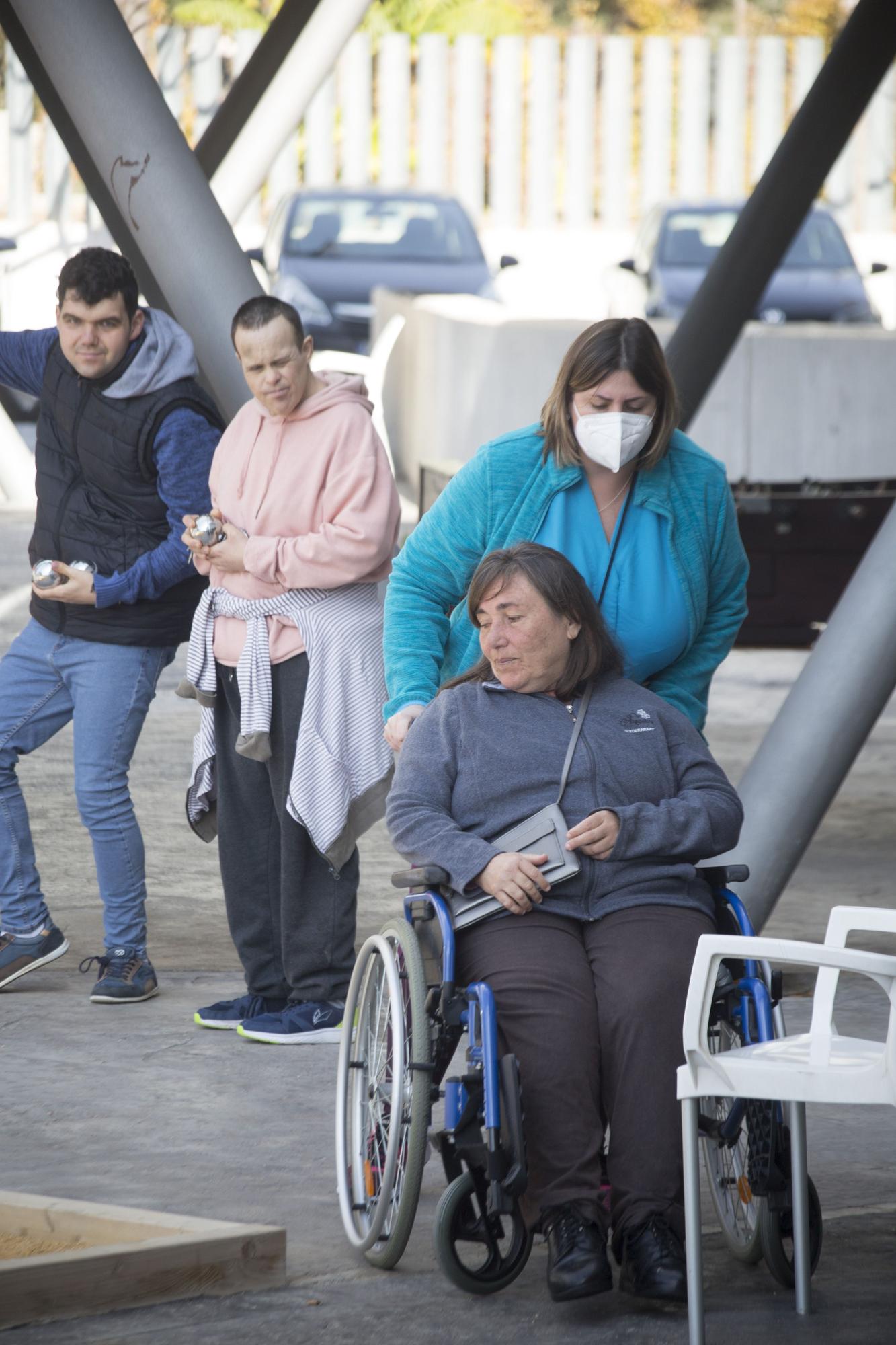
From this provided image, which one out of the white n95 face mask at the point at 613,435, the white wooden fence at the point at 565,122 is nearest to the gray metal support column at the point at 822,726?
the white n95 face mask at the point at 613,435

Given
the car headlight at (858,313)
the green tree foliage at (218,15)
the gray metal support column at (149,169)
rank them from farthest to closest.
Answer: the green tree foliage at (218,15)
the car headlight at (858,313)
the gray metal support column at (149,169)

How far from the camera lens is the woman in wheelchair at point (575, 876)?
3.77 metres

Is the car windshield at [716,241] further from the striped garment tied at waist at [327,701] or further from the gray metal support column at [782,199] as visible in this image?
the striped garment tied at waist at [327,701]

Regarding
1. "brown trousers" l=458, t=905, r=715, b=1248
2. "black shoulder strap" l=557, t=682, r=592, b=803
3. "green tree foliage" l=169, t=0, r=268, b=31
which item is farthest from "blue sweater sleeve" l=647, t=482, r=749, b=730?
"green tree foliage" l=169, t=0, r=268, b=31

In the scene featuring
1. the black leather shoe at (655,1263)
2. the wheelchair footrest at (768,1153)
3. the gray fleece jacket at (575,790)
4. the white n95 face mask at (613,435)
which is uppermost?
the white n95 face mask at (613,435)

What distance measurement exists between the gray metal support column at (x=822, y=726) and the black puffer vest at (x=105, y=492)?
165 centimetres

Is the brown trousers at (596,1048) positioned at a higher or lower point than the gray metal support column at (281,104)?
lower

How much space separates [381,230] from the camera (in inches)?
818

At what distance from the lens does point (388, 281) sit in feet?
65.9

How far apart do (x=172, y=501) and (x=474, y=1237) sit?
237 cm

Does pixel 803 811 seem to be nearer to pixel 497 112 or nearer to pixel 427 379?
pixel 427 379

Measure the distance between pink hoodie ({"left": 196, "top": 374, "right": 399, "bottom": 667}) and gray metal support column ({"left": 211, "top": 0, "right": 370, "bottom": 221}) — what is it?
18.4 ft

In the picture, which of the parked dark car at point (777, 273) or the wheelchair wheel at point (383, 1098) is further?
the parked dark car at point (777, 273)

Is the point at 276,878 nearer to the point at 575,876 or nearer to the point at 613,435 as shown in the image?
the point at 575,876
